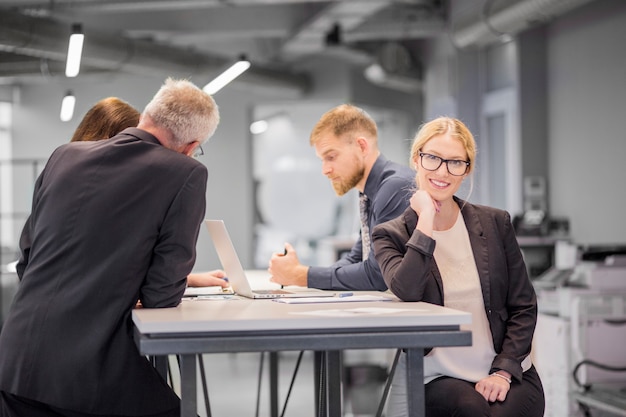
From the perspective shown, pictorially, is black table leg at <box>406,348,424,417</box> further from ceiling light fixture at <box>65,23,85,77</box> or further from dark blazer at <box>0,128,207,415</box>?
ceiling light fixture at <box>65,23,85,77</box>

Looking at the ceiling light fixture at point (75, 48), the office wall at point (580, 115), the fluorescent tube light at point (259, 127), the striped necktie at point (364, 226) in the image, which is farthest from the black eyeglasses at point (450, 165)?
the fluorescent tube light at point (259, 127)

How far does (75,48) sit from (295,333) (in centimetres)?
564

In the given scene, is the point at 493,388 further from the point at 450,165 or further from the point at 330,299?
the point at 450,165

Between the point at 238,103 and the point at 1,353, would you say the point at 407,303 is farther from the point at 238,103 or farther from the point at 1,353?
the point at 238,103

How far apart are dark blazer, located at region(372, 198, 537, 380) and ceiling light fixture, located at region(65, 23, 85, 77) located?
4862 mm

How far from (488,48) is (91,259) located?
342 inches

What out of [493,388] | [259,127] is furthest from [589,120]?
[259,127]

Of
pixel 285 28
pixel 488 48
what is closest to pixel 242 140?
pixel 285 28

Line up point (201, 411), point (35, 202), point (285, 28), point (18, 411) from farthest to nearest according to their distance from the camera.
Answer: point (285, 28) < point (201, 411) < point (35, 202) < point (18, 411)

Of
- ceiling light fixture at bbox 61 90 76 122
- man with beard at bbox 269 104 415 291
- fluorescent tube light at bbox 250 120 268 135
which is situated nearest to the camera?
man with beard at bbox 269 104 415 291

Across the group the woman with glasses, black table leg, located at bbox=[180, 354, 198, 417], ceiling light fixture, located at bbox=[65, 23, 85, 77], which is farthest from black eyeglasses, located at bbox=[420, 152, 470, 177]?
ceiling light fixture, located at bbox=[65, 23, 85, 77]

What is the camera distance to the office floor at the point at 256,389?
6.42m

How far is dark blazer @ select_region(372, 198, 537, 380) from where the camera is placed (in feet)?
9.15

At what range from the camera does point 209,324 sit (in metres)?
2.20
